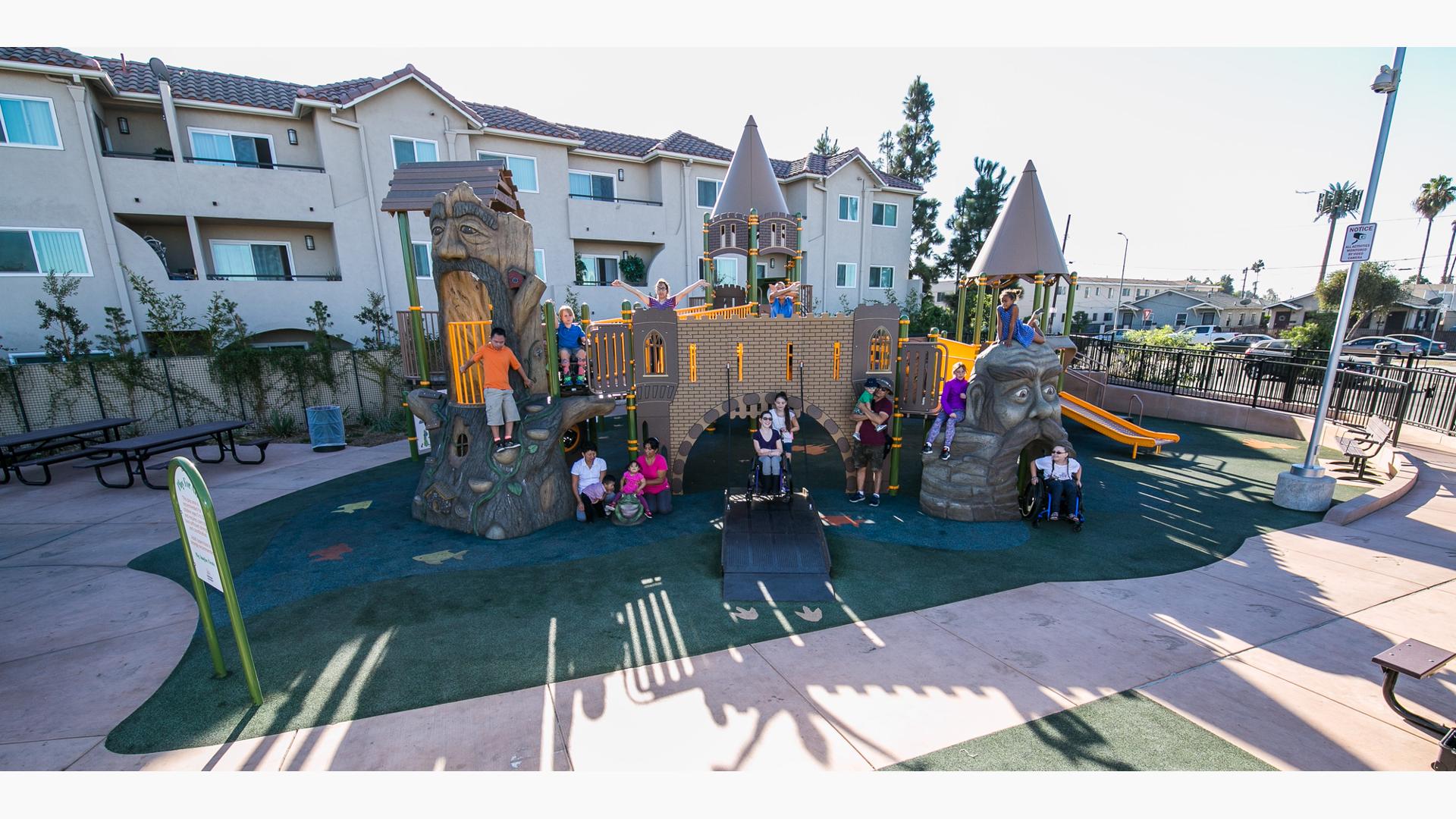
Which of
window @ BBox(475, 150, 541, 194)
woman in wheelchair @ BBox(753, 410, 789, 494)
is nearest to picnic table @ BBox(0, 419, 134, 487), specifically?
woman in wheelchair @ BBox(753, 410, 789, 494)

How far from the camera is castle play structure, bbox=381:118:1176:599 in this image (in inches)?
320

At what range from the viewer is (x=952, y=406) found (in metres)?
8.52

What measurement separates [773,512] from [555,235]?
17262 millimetres

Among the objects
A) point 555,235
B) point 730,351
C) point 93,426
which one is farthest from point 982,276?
point 93,426

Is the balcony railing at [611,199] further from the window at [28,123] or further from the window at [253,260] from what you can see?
the window at [28,123]

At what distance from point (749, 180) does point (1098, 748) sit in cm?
1486

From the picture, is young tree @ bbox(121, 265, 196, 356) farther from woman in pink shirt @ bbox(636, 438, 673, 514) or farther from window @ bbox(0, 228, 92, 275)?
woman in pink shirt @ bbox(636, 438, 673, 514)

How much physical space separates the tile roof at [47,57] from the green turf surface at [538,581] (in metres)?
14.2

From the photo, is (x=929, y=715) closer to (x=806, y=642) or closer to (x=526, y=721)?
(x=806, y=642)

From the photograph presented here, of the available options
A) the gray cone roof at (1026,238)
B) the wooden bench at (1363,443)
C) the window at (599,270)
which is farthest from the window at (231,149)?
the wooden bench at (1363,443)

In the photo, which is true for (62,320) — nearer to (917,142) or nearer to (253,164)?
(253,164)

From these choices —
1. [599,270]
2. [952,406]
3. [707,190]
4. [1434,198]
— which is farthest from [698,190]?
[1434,198]

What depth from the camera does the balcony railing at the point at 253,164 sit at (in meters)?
16.4

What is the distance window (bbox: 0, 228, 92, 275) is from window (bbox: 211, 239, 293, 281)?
9.18ft
